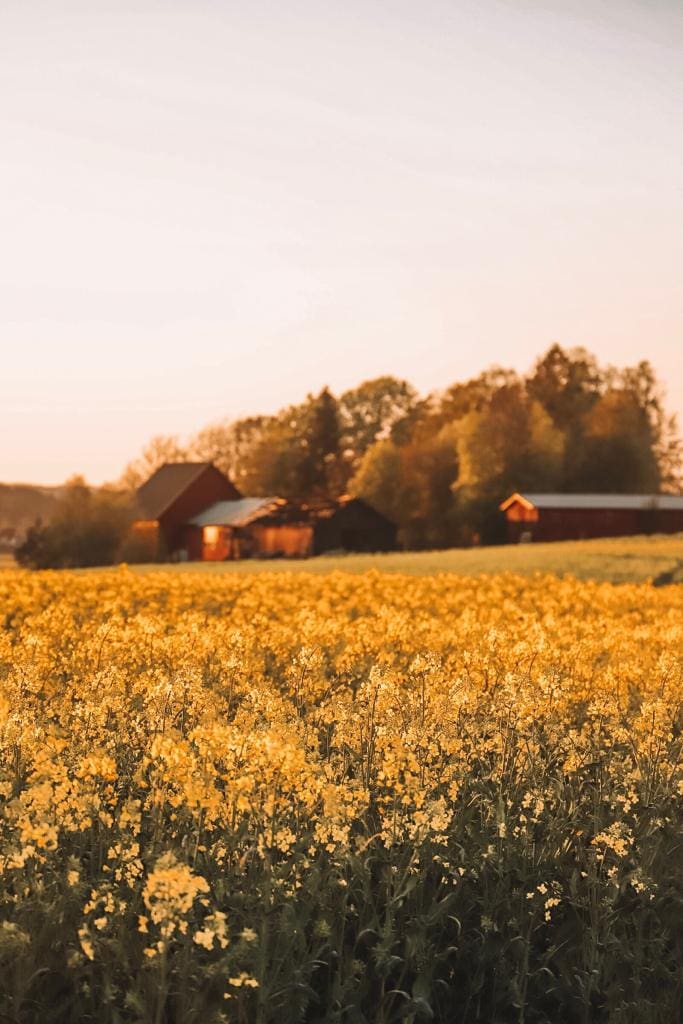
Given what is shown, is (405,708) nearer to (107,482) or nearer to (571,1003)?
(571,1003)

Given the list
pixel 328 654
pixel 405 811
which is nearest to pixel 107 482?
pixel 328 654

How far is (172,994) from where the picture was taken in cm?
470

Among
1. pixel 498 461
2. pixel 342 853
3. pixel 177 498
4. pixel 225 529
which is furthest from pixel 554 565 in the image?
pixel 498 461

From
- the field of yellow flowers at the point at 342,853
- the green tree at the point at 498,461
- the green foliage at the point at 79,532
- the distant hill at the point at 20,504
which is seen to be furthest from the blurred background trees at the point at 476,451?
the field of yellow flowers at the point at 342,853

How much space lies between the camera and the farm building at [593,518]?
83.1 metres

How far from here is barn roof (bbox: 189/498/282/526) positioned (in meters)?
78.1

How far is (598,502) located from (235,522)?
27.5 meters

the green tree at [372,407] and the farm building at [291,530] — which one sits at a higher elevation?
Answer: the green tree at [372,407]

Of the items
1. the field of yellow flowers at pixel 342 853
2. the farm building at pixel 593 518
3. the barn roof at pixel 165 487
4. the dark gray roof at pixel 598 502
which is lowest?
the field of yellow flowers at pixel 342 853

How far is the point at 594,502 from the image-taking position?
8456 cm

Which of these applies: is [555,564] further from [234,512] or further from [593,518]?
[593,518]

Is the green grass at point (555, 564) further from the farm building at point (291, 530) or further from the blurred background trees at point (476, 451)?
the blurred background trees at point (476, 451)

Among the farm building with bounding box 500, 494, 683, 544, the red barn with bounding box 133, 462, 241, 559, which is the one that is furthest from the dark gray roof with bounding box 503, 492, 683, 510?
the red barn with bounding box 133, 462, 241, 559

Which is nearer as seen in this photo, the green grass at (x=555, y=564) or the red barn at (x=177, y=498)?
the green grass at (x=555, y=564)
